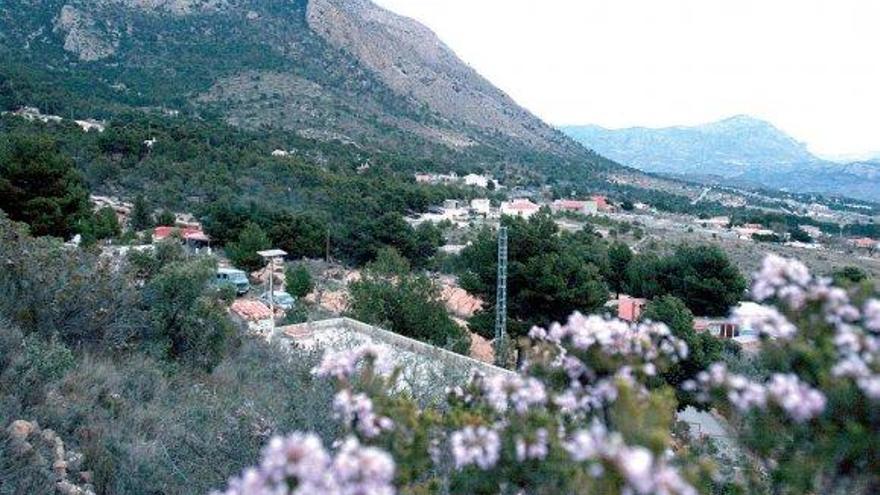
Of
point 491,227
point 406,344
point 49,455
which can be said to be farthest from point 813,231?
point 49,455

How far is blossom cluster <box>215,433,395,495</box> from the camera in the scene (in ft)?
4.90

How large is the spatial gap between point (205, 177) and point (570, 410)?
3658cm

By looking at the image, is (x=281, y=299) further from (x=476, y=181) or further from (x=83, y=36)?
(x=83, y=36)

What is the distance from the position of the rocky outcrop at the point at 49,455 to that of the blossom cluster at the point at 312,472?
10.7ft

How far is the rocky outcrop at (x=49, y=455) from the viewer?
4160 mm

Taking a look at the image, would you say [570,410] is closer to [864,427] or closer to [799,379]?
[799,379]

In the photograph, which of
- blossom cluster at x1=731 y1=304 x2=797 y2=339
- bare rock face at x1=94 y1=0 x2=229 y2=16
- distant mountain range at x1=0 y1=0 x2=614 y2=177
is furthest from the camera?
bare rock face at x1=94 y1=0 x2=229 y2=16

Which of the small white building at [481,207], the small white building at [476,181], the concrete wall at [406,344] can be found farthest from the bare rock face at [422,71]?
the concrete wall at [406,344]

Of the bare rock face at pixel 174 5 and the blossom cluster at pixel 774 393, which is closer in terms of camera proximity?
the blossom cluster at pixel 774 393

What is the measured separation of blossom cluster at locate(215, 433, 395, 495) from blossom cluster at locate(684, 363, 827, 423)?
926 mm

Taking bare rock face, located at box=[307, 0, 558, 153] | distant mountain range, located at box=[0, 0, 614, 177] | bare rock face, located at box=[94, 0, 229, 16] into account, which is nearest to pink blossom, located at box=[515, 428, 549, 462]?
distant mountain range, located at box=[0, 0, 614, 177]

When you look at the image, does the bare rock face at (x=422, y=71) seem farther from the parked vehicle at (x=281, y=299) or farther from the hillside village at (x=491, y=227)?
the parked vehicle at (x=281, y=299)

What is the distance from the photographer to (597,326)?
2.23m

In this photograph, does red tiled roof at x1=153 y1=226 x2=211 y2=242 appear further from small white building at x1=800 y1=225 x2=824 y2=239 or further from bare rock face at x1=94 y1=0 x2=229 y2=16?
bare rock face at x1=94 y1=0 x2=229 y2=16
